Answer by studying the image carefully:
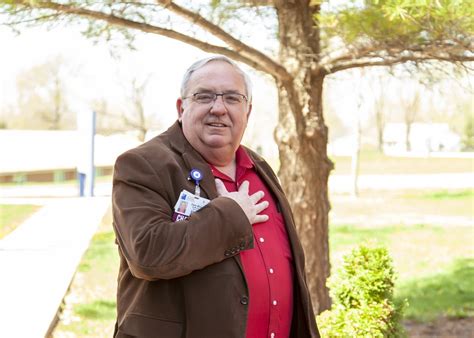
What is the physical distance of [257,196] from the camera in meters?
2.43

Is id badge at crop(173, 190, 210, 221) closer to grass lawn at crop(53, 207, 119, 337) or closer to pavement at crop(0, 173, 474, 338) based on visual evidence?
pavement at crop(0, 173, 474, 338)

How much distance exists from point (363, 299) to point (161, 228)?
2388mm

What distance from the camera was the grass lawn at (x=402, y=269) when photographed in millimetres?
7305

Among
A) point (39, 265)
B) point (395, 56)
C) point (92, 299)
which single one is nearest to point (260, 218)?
point (395, 56)

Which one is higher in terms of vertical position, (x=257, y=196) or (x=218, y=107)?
(x=218, y=107)

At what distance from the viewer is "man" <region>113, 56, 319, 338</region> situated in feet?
6.91

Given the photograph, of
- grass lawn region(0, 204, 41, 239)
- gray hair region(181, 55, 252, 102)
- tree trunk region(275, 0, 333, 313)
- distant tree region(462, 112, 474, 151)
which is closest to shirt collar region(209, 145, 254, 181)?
gray hair region(181, 55, 252, 102)

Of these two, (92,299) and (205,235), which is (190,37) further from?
(92,299)

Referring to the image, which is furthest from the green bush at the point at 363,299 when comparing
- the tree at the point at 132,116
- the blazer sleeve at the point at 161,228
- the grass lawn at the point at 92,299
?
the tree at the point at 132,116

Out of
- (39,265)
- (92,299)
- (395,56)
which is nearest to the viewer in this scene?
(395,56)

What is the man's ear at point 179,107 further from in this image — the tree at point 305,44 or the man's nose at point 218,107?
the tree at point 305,44

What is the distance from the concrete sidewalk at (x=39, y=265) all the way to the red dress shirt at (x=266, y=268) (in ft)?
10.5

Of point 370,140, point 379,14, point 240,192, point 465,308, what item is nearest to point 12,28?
point 379,14

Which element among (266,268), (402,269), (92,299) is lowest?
(92,299)
